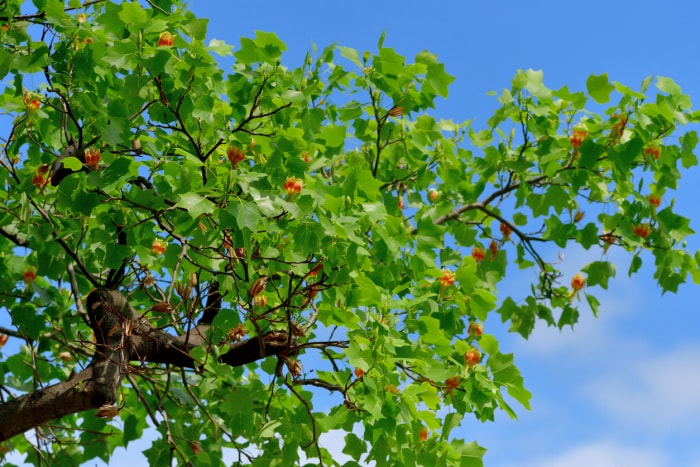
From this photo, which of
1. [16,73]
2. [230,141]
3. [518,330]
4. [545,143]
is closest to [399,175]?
[545,143]

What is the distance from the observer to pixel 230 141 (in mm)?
3730

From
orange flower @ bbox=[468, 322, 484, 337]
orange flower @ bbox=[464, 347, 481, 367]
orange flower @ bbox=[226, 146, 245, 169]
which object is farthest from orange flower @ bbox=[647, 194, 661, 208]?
orange flower @ bbox=[226, 146, 245, 169]

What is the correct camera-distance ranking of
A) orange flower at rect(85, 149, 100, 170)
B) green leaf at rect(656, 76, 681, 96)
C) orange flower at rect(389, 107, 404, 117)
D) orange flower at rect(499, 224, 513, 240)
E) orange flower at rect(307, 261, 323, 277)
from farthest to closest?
1. orange flower at rect(499, 224, 513, 240)
2. green leaf at rect(656, 76, 681, 96)
3. orange flower at rect(389, 107, 404, 117)
4. orange flower at rect(85, 149, 100, 170)
5. orange flower at rect(307, 261, 323, 277)

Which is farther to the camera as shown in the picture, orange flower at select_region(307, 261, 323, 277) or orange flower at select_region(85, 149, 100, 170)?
orange flower at select_region(85, 149, 100, 170)

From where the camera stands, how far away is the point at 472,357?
3.89 m

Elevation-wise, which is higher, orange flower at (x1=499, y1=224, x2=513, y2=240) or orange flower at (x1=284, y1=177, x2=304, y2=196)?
orange flower at (x1=499, y1=224, x2=513, y2=240)

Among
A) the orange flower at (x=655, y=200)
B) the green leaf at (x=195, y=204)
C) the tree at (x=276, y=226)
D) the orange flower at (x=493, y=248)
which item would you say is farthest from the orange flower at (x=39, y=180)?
the orange flower at (x=655, y=200)

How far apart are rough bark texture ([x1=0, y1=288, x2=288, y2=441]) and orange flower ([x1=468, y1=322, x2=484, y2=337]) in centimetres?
134

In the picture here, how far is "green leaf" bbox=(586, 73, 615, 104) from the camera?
179 inches

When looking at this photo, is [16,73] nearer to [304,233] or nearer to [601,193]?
[304,233]

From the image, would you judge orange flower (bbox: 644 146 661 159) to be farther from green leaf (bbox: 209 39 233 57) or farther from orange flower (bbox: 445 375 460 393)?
green leaf (bbox: 209 39 233 57)

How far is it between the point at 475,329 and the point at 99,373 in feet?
7.62

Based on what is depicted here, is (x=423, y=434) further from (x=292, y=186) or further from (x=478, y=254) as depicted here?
(x=478, y=254)

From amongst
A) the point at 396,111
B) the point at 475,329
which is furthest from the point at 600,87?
the point at 475,329
